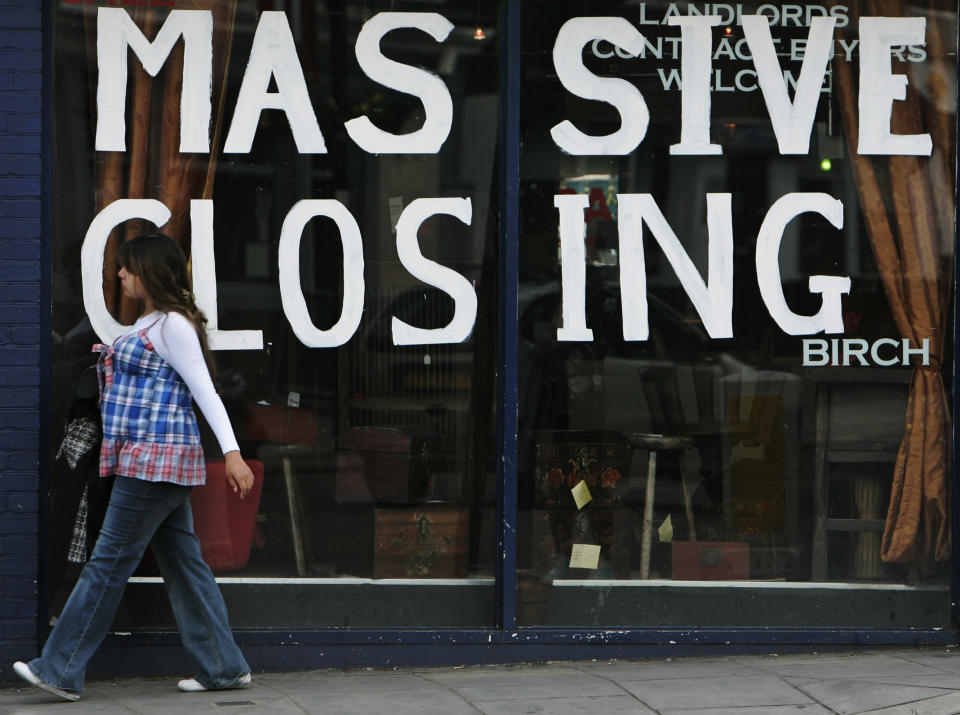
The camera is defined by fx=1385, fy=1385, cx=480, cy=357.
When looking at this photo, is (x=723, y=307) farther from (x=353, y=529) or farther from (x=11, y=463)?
(x=11, y=463)

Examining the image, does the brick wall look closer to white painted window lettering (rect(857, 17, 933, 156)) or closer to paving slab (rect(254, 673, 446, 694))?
paving slab (rect(254, 673, 446, 694))

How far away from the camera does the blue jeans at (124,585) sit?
220 inches

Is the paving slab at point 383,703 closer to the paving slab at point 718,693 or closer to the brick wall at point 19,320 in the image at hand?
the paving slab at point 718,693

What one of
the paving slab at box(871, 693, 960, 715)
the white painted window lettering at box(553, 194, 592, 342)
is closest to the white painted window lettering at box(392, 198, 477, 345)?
the white painted window lettering at box(553, 194, 592, 342)

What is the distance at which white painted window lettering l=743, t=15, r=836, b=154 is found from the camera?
6.56m

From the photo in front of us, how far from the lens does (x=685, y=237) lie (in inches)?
259

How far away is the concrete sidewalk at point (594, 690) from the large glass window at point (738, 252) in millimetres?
299

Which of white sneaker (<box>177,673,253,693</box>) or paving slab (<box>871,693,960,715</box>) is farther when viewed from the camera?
white sneaker (<box>177,673,253,693</box>)

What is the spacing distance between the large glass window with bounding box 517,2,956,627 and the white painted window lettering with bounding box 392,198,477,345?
283mm

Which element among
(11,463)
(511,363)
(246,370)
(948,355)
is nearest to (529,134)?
(511,363)

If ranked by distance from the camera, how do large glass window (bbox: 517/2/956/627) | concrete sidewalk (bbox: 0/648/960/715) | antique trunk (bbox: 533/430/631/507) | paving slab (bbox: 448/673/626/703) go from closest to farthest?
1. concrete sidewalk (bbox: 0/648/960/715)
2. paving slab (bbox: 448/673/626/703)
3. large glass window (bbox: 517/2/956/627)
4. antique trunk (bbox: 533/430/631/507)

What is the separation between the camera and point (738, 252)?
6574mm

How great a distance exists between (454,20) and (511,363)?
164 cm

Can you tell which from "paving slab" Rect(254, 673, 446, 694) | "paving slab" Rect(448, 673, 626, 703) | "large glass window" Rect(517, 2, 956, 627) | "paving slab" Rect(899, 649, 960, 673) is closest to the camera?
"paving slab" Rect(448, 673, 626, 703)
